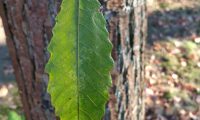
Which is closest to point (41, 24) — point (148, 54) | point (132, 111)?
point (132, 111)

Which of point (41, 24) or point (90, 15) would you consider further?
point (41, 24)

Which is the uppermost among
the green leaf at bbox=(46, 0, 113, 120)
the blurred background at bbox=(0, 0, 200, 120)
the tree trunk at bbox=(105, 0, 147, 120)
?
the green leaf at bbox=(46, 0, 113, 120)

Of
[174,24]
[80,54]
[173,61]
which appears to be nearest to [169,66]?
[173,61]

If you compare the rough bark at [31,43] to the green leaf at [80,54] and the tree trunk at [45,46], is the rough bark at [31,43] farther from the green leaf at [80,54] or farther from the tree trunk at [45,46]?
the green leaf at [80,54]

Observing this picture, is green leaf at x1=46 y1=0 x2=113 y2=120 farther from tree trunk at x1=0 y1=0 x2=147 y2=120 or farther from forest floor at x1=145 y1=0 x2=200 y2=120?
forest floor at x1=145 y1=0 x2=200 y2=120

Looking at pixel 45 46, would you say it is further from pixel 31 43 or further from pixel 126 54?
pixel 126 54

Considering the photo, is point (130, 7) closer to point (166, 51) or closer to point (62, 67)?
point (62, 67)

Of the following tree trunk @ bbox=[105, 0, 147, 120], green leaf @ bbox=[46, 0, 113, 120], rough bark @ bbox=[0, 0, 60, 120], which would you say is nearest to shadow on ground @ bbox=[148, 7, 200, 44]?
tree trunk @ bbox=[105, 0, 147, 120]

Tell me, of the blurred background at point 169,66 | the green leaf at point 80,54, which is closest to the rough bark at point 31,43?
the green leaf at point 80,54
